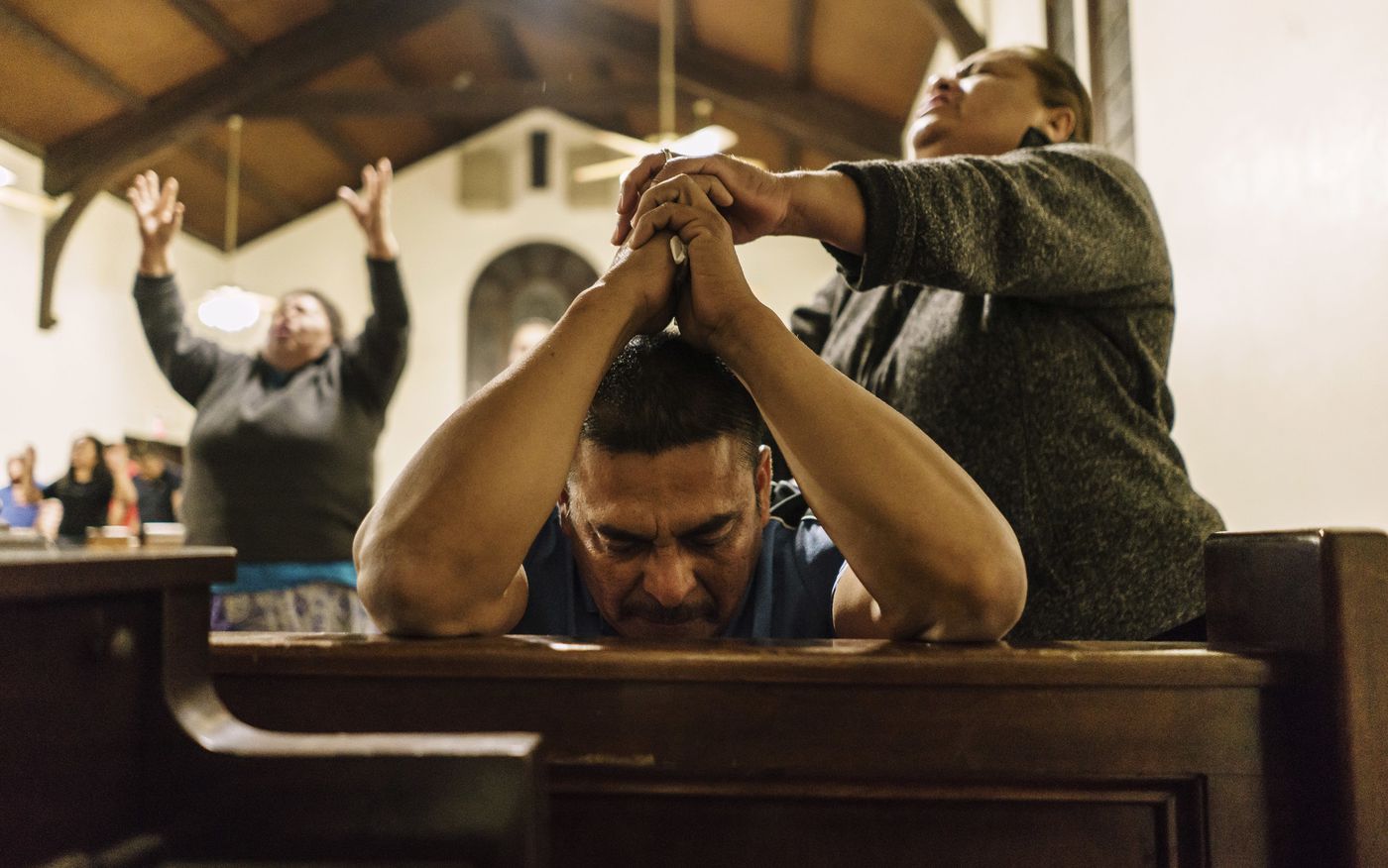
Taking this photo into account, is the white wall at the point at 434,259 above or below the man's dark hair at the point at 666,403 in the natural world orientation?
above

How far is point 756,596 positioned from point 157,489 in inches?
247

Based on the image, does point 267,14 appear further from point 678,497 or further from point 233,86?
point 678,497

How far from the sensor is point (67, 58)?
5.78 m

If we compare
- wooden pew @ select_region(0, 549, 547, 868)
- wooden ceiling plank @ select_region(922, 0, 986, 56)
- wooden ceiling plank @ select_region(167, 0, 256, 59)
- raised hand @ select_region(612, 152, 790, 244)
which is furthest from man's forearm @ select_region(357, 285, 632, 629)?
wooden ceiling plank @ select_region(167, 0, 256, 59)

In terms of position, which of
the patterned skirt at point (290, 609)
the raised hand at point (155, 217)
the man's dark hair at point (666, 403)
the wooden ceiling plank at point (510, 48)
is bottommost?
the patterned skirt at point (290, 609)

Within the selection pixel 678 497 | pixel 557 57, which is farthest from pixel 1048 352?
pixel 557 57

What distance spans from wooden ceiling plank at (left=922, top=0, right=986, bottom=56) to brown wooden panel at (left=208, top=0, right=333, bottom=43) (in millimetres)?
4424

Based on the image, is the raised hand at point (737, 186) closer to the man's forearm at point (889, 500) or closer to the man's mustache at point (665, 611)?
the man's forearm at point (889, 500)

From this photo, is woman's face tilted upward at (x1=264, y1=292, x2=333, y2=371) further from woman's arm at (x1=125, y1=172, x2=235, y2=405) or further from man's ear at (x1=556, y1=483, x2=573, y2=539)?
man's ear at (x1=556, y1=483, x2=573, y2=539)

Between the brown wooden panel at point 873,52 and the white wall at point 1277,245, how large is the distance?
3.23 meters

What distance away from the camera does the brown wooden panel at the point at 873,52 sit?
17.6ft

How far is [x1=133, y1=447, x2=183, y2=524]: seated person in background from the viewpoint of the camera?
6309mm

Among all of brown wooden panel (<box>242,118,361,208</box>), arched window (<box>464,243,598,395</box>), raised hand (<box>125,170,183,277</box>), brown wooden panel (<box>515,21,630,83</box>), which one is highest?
brown wooden panel (<box>515,21,630,83</box>)

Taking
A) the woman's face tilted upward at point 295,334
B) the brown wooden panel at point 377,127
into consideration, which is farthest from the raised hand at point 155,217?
the brown wooden panel at point 377,127
